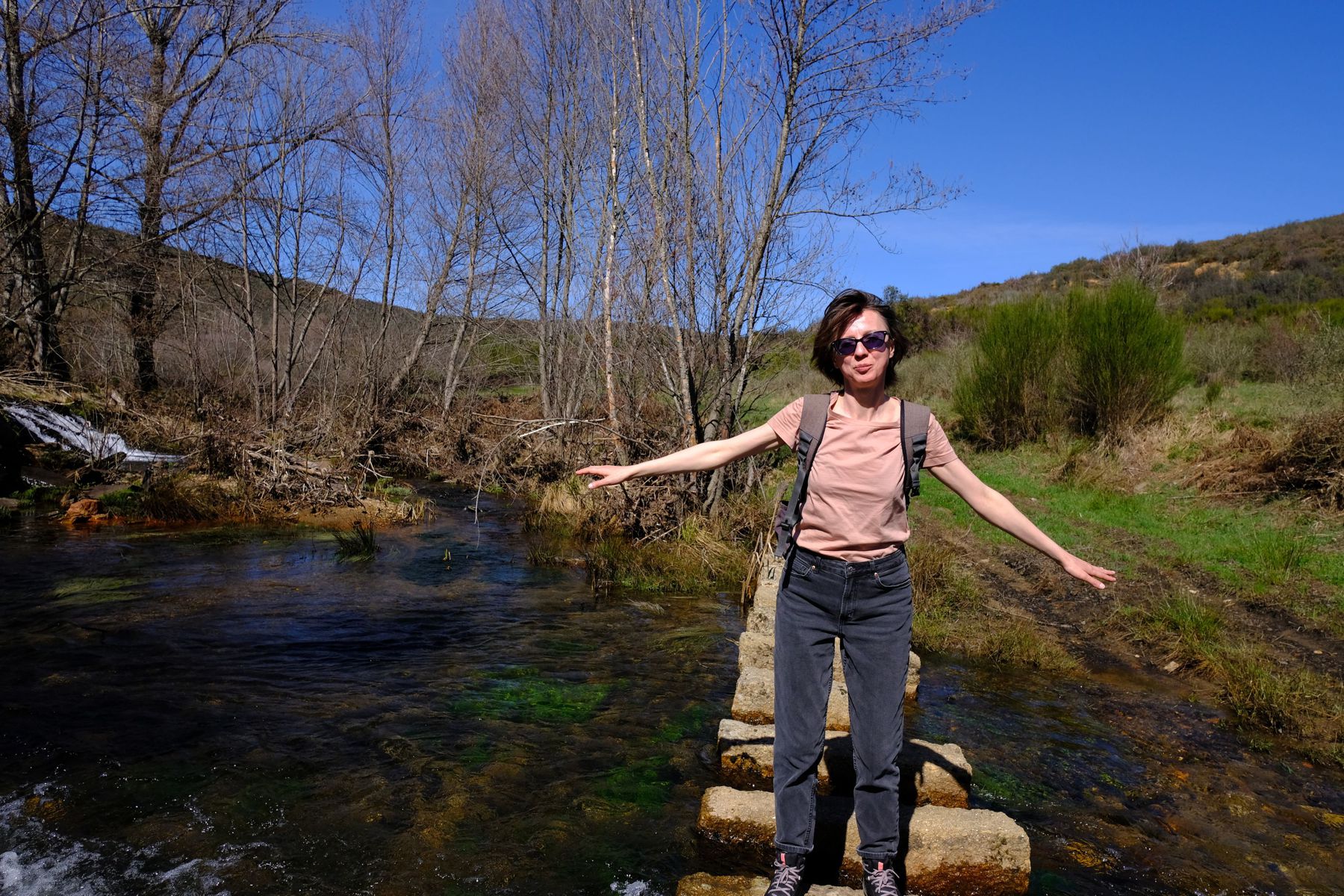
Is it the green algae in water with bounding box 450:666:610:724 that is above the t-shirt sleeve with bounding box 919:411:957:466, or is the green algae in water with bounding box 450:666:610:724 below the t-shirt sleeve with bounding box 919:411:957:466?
below

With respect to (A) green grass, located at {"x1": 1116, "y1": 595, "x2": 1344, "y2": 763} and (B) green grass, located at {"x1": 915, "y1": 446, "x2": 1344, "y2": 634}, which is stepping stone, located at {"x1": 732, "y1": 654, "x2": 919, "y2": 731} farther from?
(B) green grass, located at {"x1": 915, "y1": 446, "x2": 1344, "y2": 634}

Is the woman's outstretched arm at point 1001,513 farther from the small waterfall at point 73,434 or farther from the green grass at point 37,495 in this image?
the small waterfall at point 73,434

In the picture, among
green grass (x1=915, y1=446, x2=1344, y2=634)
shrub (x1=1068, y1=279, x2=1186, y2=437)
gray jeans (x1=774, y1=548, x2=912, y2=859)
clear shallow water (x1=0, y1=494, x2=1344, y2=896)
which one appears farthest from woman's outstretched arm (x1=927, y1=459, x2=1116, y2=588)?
shrub (x1=1068, y1=279, x2=1186, y2=437)

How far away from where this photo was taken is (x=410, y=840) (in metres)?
3.82

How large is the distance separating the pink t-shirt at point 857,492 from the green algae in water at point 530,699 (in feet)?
10.1

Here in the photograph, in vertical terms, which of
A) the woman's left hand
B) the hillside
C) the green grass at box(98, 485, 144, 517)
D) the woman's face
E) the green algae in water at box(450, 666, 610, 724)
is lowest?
the green algae in water at box(450, 666, 610, 724)

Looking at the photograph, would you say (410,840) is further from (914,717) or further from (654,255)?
(654,255)

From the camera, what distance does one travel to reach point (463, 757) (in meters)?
4.72

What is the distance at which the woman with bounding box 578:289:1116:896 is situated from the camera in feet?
9.17

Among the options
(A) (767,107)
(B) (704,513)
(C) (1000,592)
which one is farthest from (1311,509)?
(A) (767,107)

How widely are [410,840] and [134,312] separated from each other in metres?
18.8

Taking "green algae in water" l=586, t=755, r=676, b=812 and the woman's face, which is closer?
the woman's face

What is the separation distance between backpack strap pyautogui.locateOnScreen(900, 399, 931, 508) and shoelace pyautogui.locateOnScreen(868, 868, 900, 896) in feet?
4.10

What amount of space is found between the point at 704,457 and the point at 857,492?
57cm
